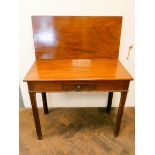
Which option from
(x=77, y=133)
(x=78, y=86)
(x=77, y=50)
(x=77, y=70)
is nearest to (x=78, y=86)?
(x=78, y=86)

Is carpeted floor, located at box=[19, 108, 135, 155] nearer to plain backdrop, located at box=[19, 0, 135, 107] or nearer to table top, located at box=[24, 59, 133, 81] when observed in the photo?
plain backdrop, located at box=[19, 0, 135, 107]

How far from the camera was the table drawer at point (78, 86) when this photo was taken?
4.13 ft

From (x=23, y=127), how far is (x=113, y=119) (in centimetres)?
90

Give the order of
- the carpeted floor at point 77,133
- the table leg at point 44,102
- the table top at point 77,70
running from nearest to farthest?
the table top at point 77,70
the carpeted floor at point 77,133
the table leg at point 44,102

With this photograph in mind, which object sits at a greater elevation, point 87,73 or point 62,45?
point 62,45

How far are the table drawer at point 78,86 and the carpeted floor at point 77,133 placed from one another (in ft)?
1.76

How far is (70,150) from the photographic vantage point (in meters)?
1.45

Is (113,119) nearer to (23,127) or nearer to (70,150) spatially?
(70,150)

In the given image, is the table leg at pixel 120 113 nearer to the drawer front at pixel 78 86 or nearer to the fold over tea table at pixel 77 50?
the fold over tea table at pixel 77 50

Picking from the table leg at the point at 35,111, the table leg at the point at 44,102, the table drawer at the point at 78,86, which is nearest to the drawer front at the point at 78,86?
the table drawer at the point at 78,86

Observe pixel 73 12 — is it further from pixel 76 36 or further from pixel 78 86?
pixel 78 86

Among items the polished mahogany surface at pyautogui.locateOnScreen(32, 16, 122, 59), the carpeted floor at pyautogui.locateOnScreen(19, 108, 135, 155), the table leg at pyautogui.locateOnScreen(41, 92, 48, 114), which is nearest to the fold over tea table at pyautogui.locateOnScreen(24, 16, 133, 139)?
the polished mahogany surface at pyautogui.locateOnScreen(32, 16, 122, 59)

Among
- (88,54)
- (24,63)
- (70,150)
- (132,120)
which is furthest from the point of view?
(132,120)
